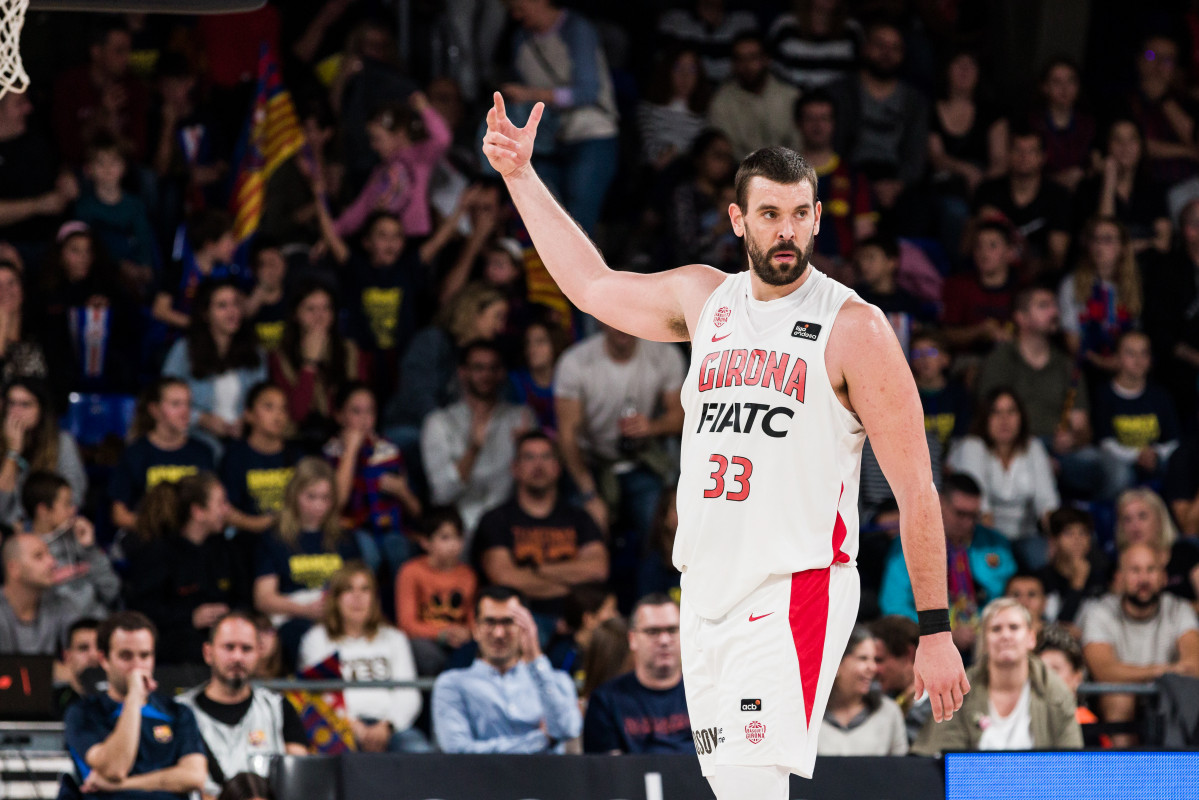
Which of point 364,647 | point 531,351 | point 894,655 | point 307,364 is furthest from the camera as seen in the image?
point 531,351

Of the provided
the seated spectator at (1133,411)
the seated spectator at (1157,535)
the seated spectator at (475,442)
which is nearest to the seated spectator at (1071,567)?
the seated spectator at (1157,535)

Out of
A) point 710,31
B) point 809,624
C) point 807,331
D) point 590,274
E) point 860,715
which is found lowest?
point 860,715

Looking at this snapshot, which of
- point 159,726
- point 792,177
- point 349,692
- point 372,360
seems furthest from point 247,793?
point 372,360

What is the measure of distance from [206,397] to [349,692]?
288cm

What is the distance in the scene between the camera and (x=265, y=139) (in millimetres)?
13047

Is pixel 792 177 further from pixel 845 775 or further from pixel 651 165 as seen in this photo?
pixel 651 165

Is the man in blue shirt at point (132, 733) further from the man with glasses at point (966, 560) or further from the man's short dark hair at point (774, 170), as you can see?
the man's short dark hair at point (774, 170)

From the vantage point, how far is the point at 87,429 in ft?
38.5

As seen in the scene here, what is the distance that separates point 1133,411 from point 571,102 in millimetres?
4903

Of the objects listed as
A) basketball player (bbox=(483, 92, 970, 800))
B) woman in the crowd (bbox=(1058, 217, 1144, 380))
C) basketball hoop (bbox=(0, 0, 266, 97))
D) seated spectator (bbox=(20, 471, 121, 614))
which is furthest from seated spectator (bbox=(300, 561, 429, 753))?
→ woman in the crowd (bbox=(1058, 217, 1144, 380))

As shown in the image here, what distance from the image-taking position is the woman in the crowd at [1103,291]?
1293 centimetres

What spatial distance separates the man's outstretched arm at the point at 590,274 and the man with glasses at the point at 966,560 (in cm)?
562

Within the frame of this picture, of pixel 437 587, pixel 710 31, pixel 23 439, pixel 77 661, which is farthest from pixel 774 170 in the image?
pixel 710 31

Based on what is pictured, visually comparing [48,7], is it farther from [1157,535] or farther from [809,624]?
[1157,535]
